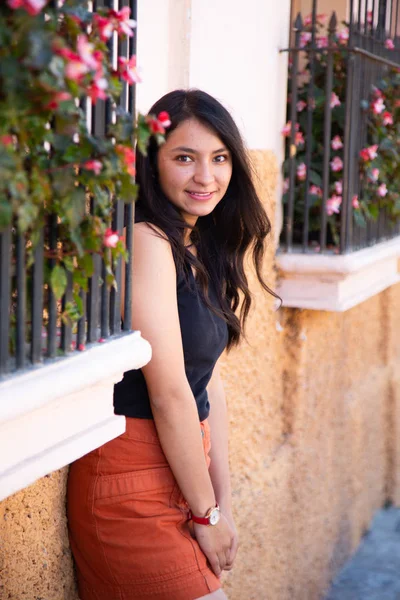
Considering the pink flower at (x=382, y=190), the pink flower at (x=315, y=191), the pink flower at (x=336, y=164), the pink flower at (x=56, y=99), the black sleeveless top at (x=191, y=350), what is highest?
the pink flower at (x=56, y=99)

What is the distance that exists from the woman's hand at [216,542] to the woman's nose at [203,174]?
990 mm

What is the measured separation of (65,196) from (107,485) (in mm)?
1163

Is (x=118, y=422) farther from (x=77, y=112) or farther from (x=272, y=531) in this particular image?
(x=272, y=531)

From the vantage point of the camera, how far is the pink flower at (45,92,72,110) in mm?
1173

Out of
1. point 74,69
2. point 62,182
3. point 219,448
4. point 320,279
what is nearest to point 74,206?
point 62,182

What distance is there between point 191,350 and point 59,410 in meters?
0.77

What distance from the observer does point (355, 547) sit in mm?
5531

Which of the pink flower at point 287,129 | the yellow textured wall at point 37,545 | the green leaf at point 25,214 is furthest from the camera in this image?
the pink flower at point 287,129

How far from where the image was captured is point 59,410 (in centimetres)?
167

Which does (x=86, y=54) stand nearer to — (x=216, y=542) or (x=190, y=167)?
(x=190, y=167)

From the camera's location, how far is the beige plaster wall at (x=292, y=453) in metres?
3.48

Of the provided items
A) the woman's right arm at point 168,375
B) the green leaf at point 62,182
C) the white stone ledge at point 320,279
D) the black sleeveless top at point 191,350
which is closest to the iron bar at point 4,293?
the green leaf at point 62,182

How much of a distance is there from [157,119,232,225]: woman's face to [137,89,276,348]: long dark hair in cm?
2

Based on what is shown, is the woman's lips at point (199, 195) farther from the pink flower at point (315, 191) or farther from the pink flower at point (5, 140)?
the pink flower at point (315, 191)
